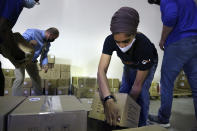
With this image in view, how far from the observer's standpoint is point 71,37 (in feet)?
13.8

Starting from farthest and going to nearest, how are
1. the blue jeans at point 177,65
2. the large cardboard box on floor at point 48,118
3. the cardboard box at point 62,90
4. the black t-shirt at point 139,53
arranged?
the cardboard box at point 62,90 → the blue jeans at point 177,65 → the black t-shirt at point 139,53 → the large cardboard box on floor at point 48,118

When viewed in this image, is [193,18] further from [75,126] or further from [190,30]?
[75,126]

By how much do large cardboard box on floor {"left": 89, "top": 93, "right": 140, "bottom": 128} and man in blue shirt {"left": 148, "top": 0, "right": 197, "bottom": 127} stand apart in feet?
2.12

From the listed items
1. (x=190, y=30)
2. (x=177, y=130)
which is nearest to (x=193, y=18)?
(x=190, y=30)

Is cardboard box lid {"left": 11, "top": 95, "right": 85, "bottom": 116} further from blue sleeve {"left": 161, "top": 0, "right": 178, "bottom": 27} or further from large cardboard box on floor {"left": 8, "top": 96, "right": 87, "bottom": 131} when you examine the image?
blue sleeve {"left": 161, "top": 0, "right": 178, "bottom": 27}

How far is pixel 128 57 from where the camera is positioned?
1.20 metres

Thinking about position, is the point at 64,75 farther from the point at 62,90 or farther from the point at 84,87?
the point at 84,87

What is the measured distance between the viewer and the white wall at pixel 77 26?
3.97m

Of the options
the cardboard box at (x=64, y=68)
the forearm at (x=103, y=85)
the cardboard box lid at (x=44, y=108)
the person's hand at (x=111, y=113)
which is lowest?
the person's hand at (x=111, y=113)

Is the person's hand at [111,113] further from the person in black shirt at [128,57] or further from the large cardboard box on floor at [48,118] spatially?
the large cardboard box on floor at [48,118]

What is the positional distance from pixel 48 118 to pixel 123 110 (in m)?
0.37

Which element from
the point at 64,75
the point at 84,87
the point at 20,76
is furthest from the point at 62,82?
the point at 20,76

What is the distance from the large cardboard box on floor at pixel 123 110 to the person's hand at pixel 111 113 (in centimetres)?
2

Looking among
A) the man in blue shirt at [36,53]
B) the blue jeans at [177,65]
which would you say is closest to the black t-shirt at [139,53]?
the blue jeans at [177,65]
